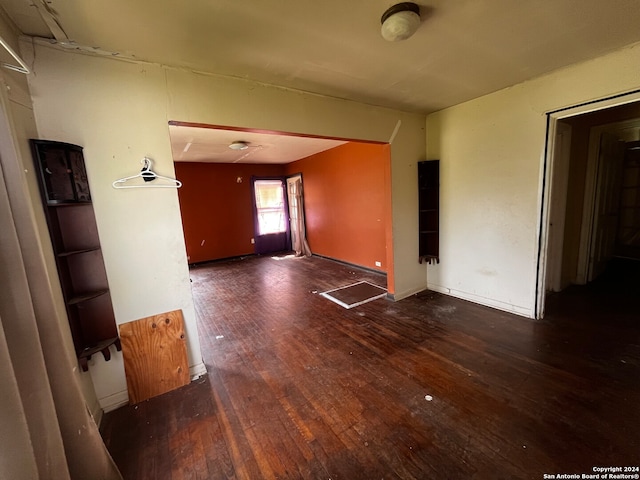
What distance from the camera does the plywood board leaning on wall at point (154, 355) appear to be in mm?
1993

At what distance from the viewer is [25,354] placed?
34.7 inches

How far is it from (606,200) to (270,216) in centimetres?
647

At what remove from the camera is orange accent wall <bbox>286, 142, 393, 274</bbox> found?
15.4ft

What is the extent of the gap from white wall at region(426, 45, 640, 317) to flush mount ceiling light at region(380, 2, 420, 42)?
6.32 feet

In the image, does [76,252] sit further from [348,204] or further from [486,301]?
[348,204]

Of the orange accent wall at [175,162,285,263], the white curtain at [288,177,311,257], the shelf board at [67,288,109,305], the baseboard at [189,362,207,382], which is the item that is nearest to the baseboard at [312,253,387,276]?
the white curtain at [288,177,311,257]

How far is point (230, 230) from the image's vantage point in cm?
675

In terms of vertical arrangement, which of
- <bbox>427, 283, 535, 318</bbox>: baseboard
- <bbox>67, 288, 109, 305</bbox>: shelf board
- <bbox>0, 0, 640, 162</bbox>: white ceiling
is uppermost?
<bbox>0, 0, 640, 162</bbox>: white ceiling

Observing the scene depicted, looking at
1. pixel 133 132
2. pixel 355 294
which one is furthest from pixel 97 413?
pixel 355 294

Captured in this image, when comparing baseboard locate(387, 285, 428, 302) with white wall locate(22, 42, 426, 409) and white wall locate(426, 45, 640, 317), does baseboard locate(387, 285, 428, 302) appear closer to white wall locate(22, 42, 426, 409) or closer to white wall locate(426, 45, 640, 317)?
white wall locate(426, 45, 640, 317)

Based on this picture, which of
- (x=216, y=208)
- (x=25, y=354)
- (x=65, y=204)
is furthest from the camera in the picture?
(x=216, y=208)

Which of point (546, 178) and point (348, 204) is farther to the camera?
→ point (348, 204)

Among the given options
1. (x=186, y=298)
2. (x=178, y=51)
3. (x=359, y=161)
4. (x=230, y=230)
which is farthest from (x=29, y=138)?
(x=230, y=230)

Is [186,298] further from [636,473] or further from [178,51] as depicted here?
[636,473]
